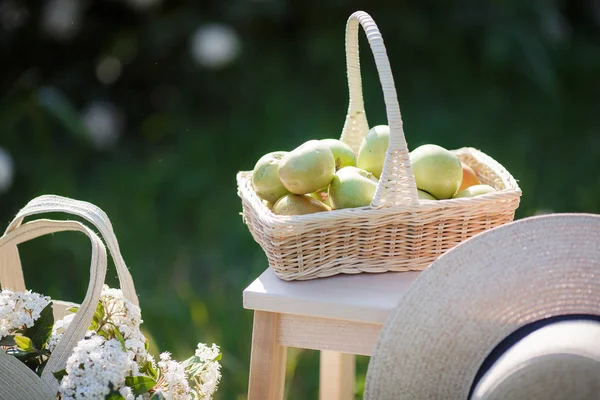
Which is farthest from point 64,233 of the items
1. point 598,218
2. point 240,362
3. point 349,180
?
point 598,218

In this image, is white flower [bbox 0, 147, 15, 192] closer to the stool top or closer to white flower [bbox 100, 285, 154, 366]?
white flower [bbox 100, 285, 154, 366]

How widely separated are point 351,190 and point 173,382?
408 mm

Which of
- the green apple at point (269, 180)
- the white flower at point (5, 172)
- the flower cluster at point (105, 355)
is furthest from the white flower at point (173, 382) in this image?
the white flower at point (5, 172)

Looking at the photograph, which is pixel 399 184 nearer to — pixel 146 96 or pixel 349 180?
pixel 349 180

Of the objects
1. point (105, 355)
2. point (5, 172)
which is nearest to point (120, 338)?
point (105, 355)

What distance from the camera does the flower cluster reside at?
1017 mm

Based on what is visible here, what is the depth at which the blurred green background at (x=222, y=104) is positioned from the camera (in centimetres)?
246

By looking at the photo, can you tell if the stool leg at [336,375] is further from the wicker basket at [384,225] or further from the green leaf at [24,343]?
the green leaf at [24,343]

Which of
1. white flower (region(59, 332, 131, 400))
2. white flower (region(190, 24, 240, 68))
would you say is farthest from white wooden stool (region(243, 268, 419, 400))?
white flower (region(190, 24, 240, 68))

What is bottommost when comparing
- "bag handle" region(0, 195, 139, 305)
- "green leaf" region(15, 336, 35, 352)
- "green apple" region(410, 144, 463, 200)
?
"green leaf" region(15, 336, 35, 352)

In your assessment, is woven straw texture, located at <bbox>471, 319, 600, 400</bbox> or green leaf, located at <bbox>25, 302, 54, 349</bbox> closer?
woven straw texture, located at <bbox>471, 319, 600, 400</bbox>

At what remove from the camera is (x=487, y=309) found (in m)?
0.97

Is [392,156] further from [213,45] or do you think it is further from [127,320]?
[213,45]

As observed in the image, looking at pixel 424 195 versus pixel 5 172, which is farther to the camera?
pixel 5 172
